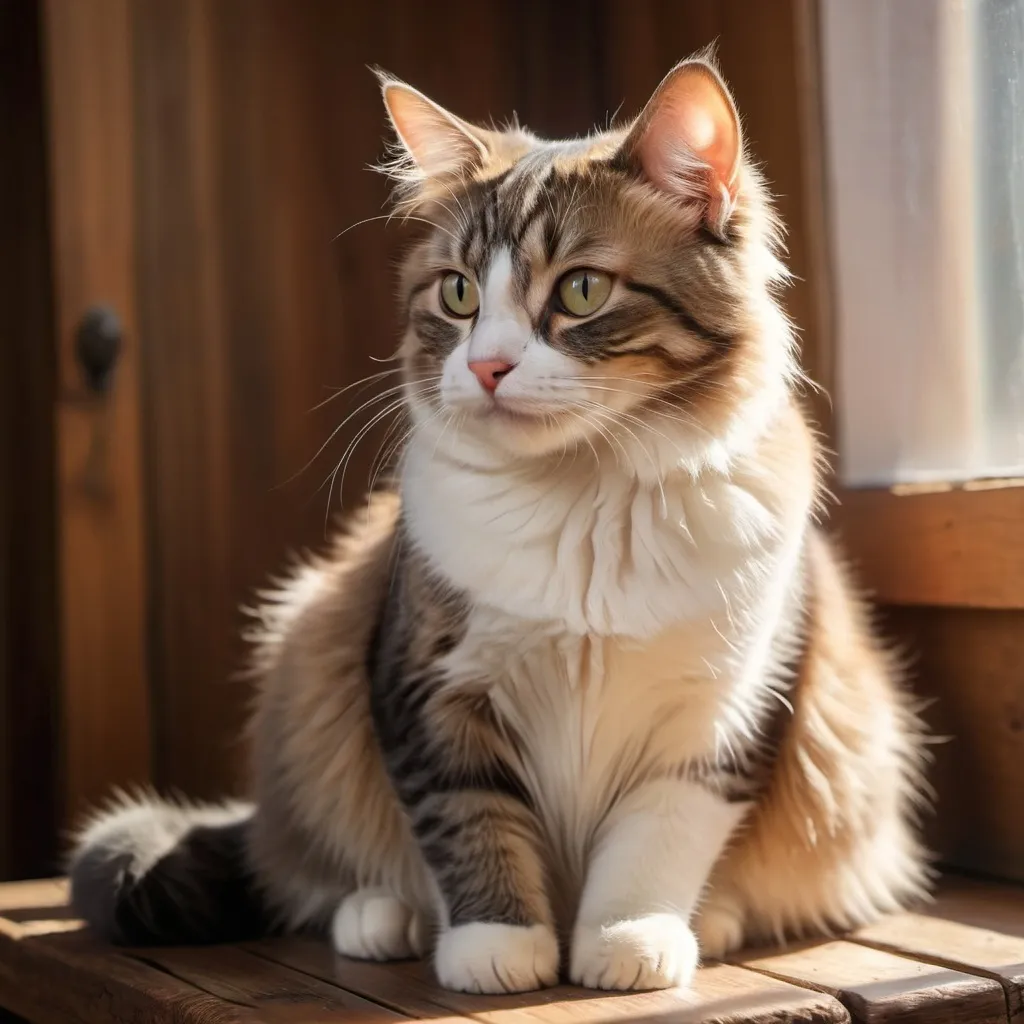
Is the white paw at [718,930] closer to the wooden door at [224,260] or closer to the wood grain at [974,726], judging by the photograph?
the wood grain at [974,726]

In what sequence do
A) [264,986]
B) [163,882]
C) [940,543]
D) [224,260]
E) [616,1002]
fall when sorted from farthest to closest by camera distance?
[224,260] < [940,543] < [163,882] < [264,986] < [616,1002]

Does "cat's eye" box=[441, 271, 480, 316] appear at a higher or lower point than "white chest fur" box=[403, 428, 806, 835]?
higher

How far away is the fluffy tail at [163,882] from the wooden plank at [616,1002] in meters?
0.20

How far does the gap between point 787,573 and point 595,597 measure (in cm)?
21

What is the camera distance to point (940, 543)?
1.66 meters

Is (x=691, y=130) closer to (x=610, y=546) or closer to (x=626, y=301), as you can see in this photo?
(x=626, y=301)

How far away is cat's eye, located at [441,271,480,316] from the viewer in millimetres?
1297

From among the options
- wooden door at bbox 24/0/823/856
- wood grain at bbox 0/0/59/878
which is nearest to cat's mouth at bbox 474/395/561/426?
wooden door at bbox 24/0/823/856

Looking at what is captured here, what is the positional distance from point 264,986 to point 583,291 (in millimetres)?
714

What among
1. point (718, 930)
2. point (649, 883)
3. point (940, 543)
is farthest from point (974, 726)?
point (649, 883)

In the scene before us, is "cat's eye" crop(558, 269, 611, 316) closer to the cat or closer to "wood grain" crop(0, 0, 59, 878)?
the cat

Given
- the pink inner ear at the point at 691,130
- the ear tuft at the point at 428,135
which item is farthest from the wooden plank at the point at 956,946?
the ear tuft at the point at 428,135

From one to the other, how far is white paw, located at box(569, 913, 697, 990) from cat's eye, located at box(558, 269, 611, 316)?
0.56m

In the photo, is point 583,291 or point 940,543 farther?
point 940,543
